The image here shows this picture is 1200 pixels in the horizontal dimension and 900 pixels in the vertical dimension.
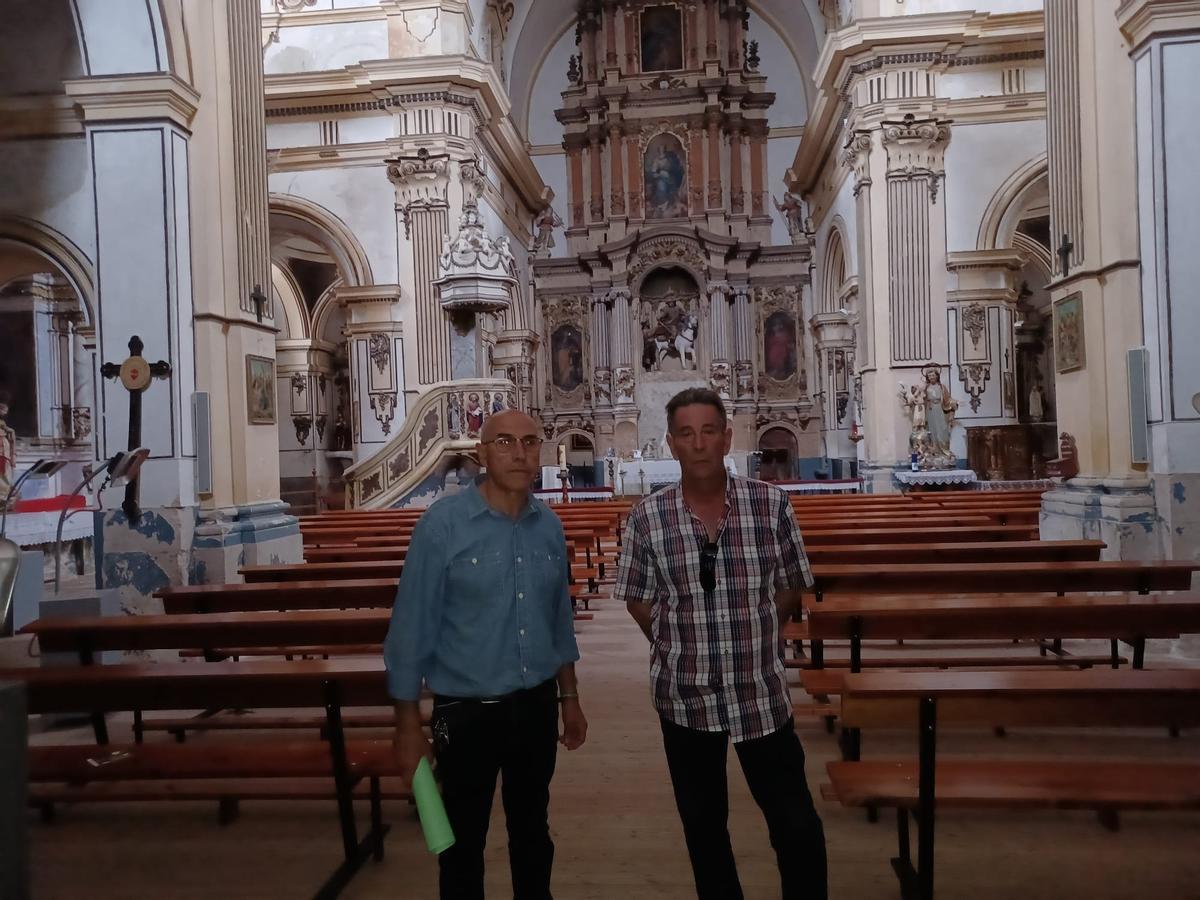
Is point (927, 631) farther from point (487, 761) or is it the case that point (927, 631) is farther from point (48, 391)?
point (48, 391)

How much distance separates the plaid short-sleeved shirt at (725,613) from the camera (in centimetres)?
222

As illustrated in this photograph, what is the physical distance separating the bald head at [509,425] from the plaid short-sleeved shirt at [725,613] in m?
0.38

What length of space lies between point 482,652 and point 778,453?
78.7 ft

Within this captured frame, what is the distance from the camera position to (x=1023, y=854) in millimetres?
3057

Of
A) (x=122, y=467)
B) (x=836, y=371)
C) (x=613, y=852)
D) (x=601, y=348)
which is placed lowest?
(x=613, y=852)

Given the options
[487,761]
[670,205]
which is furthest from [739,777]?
[670,205]

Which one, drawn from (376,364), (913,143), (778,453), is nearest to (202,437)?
(376,364)

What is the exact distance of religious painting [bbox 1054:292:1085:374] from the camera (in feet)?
24.6

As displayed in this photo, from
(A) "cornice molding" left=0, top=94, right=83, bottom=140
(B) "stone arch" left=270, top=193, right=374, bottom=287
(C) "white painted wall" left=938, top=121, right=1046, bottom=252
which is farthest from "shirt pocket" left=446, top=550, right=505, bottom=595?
(B) "stone arch" left=270, top=193, right=374, bottom=287

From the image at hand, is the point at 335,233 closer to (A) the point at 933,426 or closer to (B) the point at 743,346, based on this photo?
(A) the point at 933,426

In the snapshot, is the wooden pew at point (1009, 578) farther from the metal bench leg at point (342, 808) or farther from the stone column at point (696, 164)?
the stone column at point (696, 164)

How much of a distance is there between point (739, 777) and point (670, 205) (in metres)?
24.1

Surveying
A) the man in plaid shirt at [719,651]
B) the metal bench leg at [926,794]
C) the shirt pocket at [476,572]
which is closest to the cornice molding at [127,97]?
the shirt pocket at [476,572]

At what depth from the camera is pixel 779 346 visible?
84.3 ft
